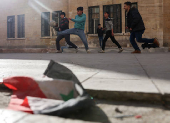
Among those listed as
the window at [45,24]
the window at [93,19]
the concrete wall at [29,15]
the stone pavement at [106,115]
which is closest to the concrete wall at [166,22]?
the window at [93,19]

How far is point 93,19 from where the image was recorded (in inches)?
562

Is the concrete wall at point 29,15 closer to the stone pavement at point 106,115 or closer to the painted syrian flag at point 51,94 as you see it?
the painted syrian flag at point 51,94

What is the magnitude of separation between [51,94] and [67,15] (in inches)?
560

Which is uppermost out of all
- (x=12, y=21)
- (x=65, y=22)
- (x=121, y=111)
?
(x=12, y=21)

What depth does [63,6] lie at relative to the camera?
15359mm

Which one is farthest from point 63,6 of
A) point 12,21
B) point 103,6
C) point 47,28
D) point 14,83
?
point 14,83

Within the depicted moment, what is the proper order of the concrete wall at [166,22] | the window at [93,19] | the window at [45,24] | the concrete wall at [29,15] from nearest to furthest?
the concrete wall at [166,22] < the window at [93,19] < the concrete wall at [29,15] < the window at [45,24]

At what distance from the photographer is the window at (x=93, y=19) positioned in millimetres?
14227

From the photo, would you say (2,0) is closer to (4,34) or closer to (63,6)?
(4,34)

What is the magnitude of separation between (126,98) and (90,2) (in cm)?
1333

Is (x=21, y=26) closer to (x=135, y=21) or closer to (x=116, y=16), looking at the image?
(x=116, y=16)

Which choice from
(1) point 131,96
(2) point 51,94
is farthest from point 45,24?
(1) point 131,96

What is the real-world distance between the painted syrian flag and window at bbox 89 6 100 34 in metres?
12.5

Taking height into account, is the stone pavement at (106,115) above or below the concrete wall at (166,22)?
below
